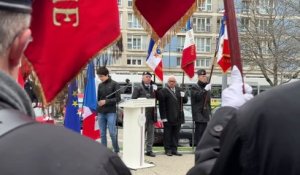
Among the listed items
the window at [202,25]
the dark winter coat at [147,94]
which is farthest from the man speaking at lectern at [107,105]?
the window at [202,25]

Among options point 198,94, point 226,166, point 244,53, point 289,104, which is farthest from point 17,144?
point 244,53

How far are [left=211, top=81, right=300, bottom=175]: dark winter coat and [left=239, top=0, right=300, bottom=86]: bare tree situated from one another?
2917cm

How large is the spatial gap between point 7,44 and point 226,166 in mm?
810

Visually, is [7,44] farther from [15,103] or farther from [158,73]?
[158,73]

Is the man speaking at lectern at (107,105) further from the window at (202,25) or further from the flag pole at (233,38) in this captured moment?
the window at (202,25)

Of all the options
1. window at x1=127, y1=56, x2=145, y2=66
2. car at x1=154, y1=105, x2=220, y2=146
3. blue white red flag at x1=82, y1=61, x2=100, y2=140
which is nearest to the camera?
blue white red flag at x1=82, y1=61, x2=100, y2=140

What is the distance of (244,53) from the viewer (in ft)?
108

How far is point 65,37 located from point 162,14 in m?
1.17

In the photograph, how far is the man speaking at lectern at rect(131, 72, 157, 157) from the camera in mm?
10312

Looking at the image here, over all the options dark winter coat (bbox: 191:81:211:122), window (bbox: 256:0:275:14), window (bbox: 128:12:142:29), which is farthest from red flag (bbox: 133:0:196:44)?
window (bbox: 256:0:275:14)

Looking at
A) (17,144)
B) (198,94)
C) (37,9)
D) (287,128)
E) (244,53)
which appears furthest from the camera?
(244,53)

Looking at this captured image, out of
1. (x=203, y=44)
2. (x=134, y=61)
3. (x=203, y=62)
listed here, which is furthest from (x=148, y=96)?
(x=203, y=62)

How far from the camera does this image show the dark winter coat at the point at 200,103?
35.7ft

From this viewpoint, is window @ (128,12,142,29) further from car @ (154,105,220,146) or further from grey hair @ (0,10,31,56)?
grey hair @ (0,10,31,56)
